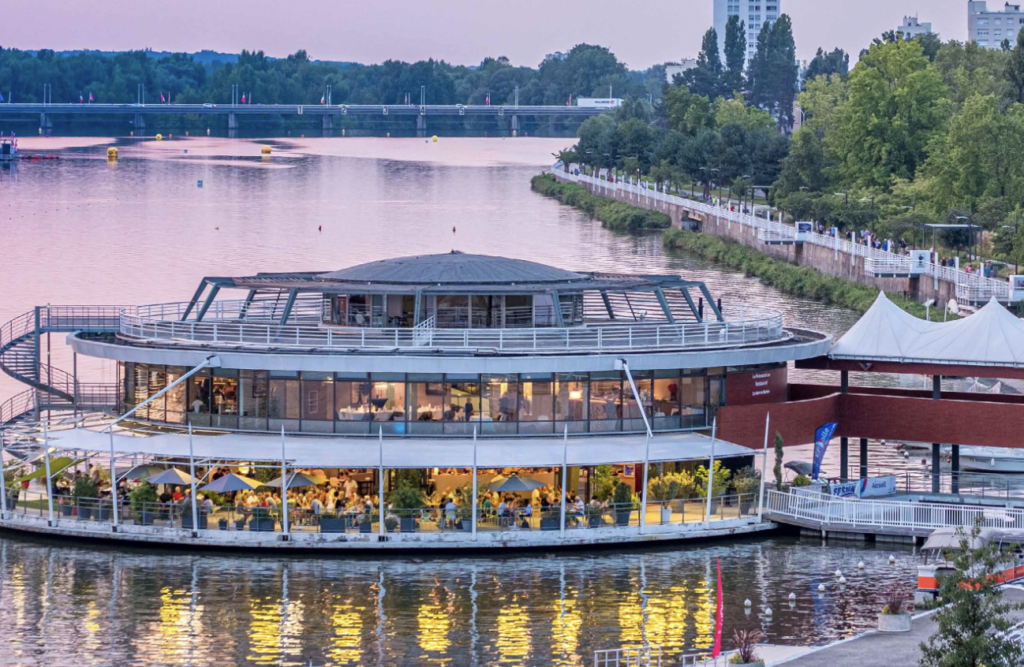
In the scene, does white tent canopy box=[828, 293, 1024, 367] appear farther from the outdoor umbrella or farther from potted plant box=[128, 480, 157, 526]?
potted plant box=[128, 480, 157, 526]

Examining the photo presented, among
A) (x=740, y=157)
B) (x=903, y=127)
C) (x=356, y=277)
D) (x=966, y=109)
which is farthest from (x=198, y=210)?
(x=356, y=277)

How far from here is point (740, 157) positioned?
183875 millimetres

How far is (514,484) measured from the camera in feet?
175

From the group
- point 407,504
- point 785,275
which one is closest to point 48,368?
point 407,504

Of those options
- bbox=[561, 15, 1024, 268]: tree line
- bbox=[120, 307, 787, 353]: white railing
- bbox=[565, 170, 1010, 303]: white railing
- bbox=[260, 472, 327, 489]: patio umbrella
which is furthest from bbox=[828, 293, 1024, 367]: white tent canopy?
bbox=[561, 15, 1024, 268]: tree line

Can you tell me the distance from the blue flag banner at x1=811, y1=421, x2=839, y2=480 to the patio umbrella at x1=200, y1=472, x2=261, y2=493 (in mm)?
17203

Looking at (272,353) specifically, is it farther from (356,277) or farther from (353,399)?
(356,277)

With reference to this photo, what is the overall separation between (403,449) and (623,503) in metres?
6.45

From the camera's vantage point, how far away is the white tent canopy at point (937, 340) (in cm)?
6144

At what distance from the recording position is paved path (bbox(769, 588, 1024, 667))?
40250 millimetres

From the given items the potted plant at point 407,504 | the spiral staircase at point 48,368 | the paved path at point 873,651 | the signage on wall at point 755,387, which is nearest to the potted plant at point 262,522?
the potted plant at point 407,504

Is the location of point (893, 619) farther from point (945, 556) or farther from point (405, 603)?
point (405, 603)

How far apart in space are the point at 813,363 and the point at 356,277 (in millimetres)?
15262

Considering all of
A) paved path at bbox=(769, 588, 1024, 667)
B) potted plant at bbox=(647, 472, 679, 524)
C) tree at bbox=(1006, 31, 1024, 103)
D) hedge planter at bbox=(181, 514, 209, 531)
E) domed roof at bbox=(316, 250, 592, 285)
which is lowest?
paved path at bbox=(769, 588, 1024, 667)
